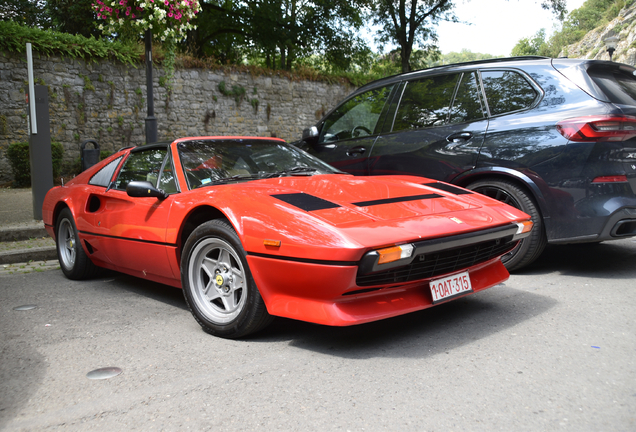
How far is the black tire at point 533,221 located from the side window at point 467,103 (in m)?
0.65

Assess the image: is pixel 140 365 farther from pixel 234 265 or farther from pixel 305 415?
pixel 305 415

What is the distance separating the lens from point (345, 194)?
11.0ft

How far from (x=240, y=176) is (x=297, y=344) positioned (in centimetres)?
137

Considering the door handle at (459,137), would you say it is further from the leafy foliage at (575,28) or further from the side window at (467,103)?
the leafy foliage at (575,28)

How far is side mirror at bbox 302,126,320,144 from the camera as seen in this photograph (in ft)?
19.5

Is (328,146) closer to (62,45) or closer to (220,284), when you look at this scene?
(220,284)

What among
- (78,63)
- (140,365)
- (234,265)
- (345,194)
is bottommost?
Result: (140,365)

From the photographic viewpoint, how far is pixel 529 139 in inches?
171

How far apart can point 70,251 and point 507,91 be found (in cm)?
424

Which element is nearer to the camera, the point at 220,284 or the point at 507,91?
the point at 220,284

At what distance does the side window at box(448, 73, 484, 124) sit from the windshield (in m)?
1.41

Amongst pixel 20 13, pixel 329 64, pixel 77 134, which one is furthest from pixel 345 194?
pixel 20 13

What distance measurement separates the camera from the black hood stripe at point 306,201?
2985 millimetres

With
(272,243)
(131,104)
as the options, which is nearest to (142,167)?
(272,243)
